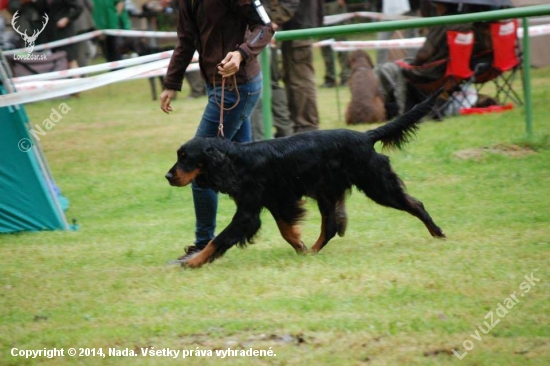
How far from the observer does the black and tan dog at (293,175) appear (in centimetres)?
483

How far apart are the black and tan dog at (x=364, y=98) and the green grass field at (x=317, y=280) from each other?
2.02 m

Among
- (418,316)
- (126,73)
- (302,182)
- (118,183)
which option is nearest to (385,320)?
(418,316)

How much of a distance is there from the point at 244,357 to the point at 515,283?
158 centimetres

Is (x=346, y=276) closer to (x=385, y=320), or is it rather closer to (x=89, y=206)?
(x=385, y=320)

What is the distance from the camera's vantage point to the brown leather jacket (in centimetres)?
480

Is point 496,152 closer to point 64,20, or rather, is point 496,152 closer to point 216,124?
point 216,124

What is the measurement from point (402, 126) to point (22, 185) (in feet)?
9.45

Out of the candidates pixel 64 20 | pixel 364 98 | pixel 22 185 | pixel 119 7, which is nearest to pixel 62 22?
pixel 64 20

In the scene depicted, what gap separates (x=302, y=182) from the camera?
16.5 feet

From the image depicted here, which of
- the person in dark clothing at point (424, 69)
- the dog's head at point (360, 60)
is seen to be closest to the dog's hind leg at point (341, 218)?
the person in dark clothing at point (424, 69)

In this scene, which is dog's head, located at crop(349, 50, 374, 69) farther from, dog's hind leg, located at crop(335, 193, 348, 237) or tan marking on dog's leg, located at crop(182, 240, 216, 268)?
tan marking on dog's leg, located at crop(182, 240, 216, 268)

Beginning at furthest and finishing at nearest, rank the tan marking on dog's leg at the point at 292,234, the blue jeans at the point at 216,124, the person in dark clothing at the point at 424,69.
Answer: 1. the person in dark clothing at the point at 424,69
2. the tan marking on dog's leg at the point at 292,234
3. the blue jeans at the point at 216,124

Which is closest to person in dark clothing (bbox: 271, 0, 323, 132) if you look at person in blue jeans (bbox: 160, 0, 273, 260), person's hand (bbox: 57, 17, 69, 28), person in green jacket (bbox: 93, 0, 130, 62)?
person in blue jeans (bbox: 160, 0, 273, 260)

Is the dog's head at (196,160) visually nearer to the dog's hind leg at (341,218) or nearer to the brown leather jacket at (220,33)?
the brown leather jacket at (220,33)
